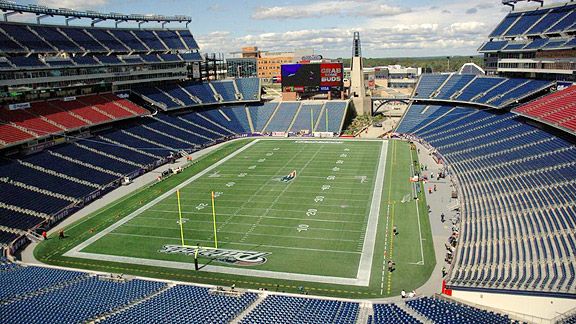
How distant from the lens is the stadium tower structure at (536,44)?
51997 mm

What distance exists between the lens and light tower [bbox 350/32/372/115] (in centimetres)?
8175

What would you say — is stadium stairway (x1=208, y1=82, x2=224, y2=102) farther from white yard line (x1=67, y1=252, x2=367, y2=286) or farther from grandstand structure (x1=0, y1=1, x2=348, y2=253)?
white yard line (x1=67, y1=252, x2=367, y2=286)

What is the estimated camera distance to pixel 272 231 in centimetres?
3359

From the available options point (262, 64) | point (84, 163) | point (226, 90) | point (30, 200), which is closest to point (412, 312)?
point (30, 200)

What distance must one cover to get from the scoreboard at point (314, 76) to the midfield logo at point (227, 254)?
53904 mm

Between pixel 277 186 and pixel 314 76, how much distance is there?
3958cm

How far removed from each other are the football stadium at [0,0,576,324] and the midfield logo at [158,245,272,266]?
223 mm

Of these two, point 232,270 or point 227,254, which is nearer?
point 232,270

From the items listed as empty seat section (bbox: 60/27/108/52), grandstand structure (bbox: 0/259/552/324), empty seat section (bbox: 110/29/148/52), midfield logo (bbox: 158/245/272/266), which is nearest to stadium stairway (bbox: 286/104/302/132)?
empty seat section (bbox: 110/29/148/52)

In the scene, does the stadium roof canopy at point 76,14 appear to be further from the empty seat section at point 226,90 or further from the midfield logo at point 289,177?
the midfield logo at point 289,177

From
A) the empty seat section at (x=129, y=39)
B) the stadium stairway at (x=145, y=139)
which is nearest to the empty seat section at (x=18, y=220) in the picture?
the stadium stairway at (x=145, y=139)

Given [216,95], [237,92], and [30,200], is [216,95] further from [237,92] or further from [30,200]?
[30,200]

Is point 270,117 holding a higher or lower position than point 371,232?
higher

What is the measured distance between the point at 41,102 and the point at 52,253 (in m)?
28.4
